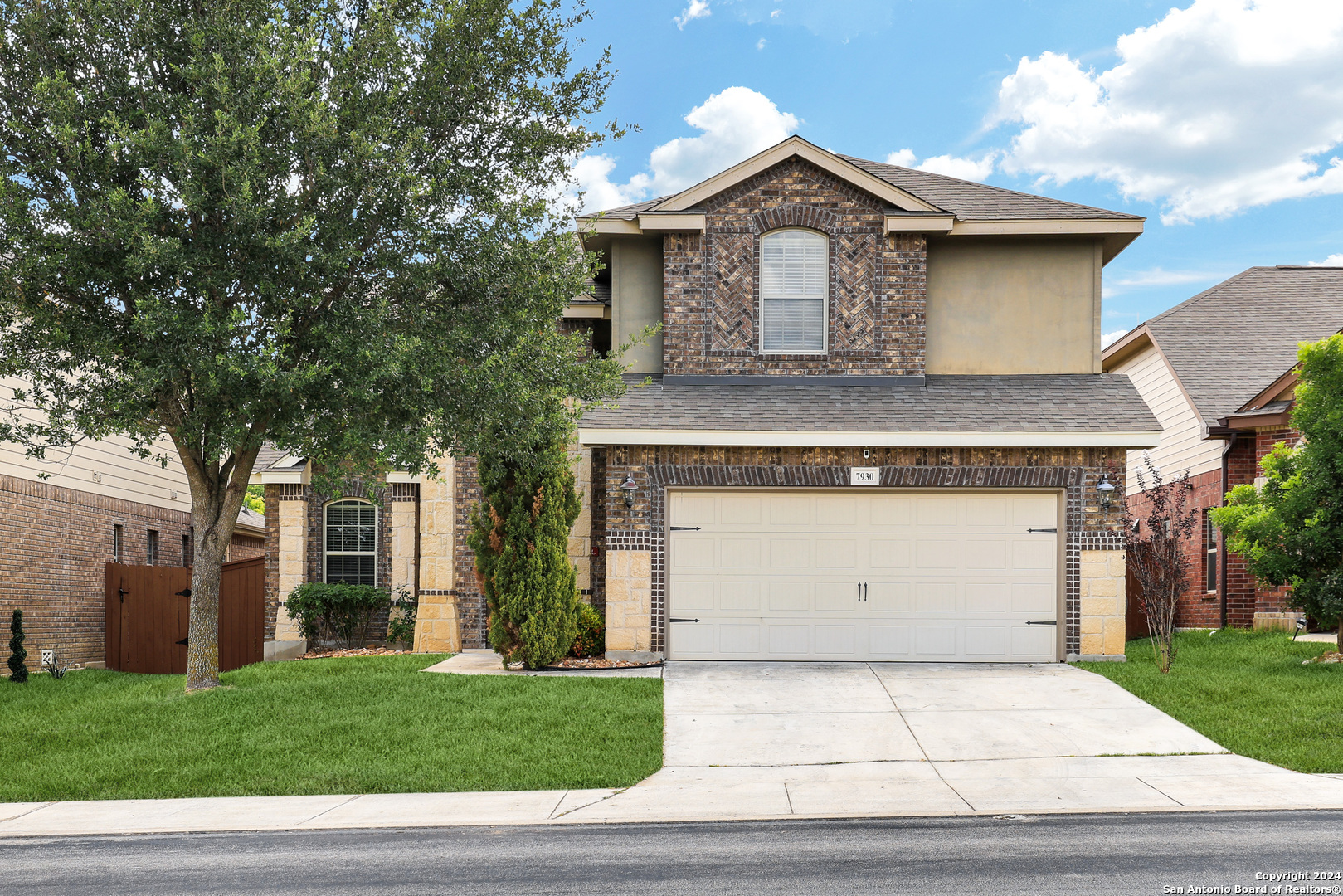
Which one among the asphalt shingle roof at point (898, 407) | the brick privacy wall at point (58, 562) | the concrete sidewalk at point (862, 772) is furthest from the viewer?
the brick privacy wall at point (58, 562)

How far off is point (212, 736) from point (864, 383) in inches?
385

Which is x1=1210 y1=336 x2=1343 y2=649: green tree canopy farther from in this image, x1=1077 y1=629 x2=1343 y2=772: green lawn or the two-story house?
the two-story house

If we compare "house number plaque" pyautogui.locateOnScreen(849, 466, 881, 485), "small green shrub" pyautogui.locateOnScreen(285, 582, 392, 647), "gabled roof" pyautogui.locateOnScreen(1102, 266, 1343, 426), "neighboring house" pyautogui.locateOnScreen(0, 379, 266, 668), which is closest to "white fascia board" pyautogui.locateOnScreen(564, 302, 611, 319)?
"house number plaque" pyautogui.locateOnScreen(849, 466, 881, 485)

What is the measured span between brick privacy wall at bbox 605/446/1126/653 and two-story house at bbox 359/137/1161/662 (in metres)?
0.03

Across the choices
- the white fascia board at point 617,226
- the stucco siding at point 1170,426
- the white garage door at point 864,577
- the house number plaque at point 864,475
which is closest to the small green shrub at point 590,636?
the white garage door at point 864,577

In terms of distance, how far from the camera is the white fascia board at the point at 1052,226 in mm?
15750

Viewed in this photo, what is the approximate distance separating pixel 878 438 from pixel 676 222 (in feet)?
14.5

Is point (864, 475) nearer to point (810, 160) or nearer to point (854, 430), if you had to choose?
point (854, 430)

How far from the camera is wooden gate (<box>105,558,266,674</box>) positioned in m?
17.2

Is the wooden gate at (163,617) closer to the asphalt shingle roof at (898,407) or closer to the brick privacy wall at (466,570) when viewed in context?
the brick privacy wall at (466,570)

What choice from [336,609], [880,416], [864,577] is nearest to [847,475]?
[880,416]

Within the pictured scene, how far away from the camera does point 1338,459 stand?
1385 cm

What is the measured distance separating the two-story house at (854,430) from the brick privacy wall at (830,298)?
0.11ft

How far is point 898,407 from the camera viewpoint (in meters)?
14.8
